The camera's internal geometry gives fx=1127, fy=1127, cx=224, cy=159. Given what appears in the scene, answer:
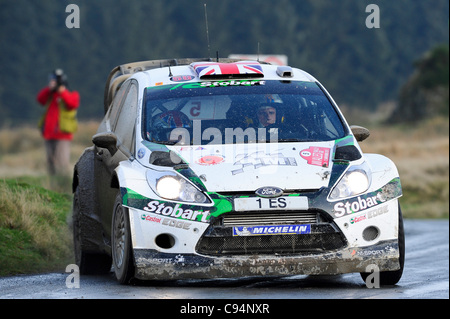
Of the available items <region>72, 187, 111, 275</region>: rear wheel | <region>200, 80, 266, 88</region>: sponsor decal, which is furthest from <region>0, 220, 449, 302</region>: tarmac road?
<region>200, 80, 266, 88</region>: sponsor decal

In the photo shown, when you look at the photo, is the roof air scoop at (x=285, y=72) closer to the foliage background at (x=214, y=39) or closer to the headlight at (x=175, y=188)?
the headlight at (x=175, y=188)

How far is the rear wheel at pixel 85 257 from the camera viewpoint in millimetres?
9992

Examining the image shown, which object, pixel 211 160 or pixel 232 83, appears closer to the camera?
pixel 211 160

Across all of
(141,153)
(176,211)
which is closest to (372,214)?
(176,211)

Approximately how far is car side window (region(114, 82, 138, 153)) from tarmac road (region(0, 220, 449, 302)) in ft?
3.67

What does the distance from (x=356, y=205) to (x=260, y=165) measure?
74cm

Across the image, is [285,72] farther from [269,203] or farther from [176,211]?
[176,211]

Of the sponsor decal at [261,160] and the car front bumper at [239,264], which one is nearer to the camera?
the car front bumper at [239,264]

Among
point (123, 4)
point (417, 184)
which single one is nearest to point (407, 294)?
point (417, 184)

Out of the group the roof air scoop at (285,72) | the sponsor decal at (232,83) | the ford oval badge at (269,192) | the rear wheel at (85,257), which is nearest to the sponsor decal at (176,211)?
the ford oval badge at (269,192)

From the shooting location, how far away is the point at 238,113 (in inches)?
349

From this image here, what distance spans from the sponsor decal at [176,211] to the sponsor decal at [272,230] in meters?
0.24

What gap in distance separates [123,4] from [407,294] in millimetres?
72866
